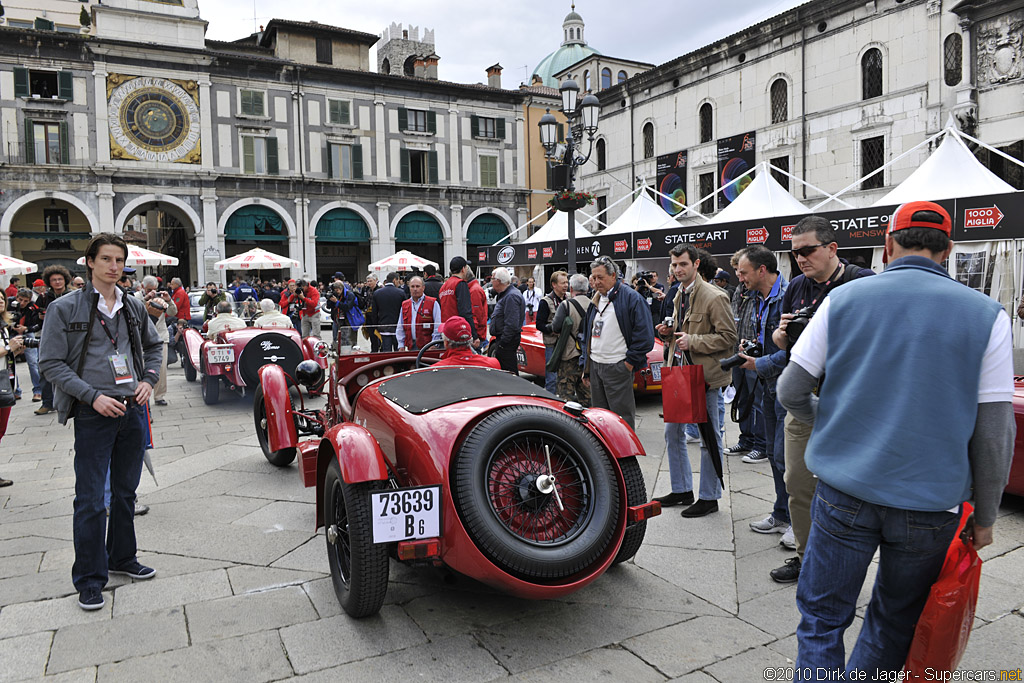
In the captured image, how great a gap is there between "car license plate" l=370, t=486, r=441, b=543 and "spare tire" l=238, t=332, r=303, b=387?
19.7 feet

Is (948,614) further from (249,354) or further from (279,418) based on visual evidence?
(249,354)

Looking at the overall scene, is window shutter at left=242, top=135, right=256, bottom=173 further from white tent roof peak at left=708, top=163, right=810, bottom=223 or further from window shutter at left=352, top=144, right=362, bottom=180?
white tent roof peak at left=708, top=163, right=810, bottom=223

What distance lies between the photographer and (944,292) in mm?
1999

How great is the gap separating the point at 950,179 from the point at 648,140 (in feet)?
74.2

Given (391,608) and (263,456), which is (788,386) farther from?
(263,456)

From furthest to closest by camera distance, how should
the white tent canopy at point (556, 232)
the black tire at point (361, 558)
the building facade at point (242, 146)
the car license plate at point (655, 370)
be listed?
the building facade at point (242, 146), the white tent canopy at point (556, 232), the car license plate at point (655, 370), the black tire at point (361, 558)

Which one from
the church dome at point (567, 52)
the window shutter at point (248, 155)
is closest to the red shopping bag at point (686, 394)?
the window shutter at point (248, 155)

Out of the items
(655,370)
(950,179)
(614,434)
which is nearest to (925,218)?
(614,434)

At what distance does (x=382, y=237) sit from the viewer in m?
35.8

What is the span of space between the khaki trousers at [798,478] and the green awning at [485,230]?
117 feet

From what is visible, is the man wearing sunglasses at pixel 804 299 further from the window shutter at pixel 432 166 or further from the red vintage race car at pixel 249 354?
the window shutter at pixel 432 166

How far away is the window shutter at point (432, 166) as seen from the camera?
36.9 metres

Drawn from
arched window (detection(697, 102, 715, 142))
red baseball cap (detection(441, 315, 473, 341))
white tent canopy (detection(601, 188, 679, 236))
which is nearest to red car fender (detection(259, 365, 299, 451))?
red baseball cap (detection(441, 315, 473, 341))

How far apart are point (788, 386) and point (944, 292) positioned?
0.52 meters
